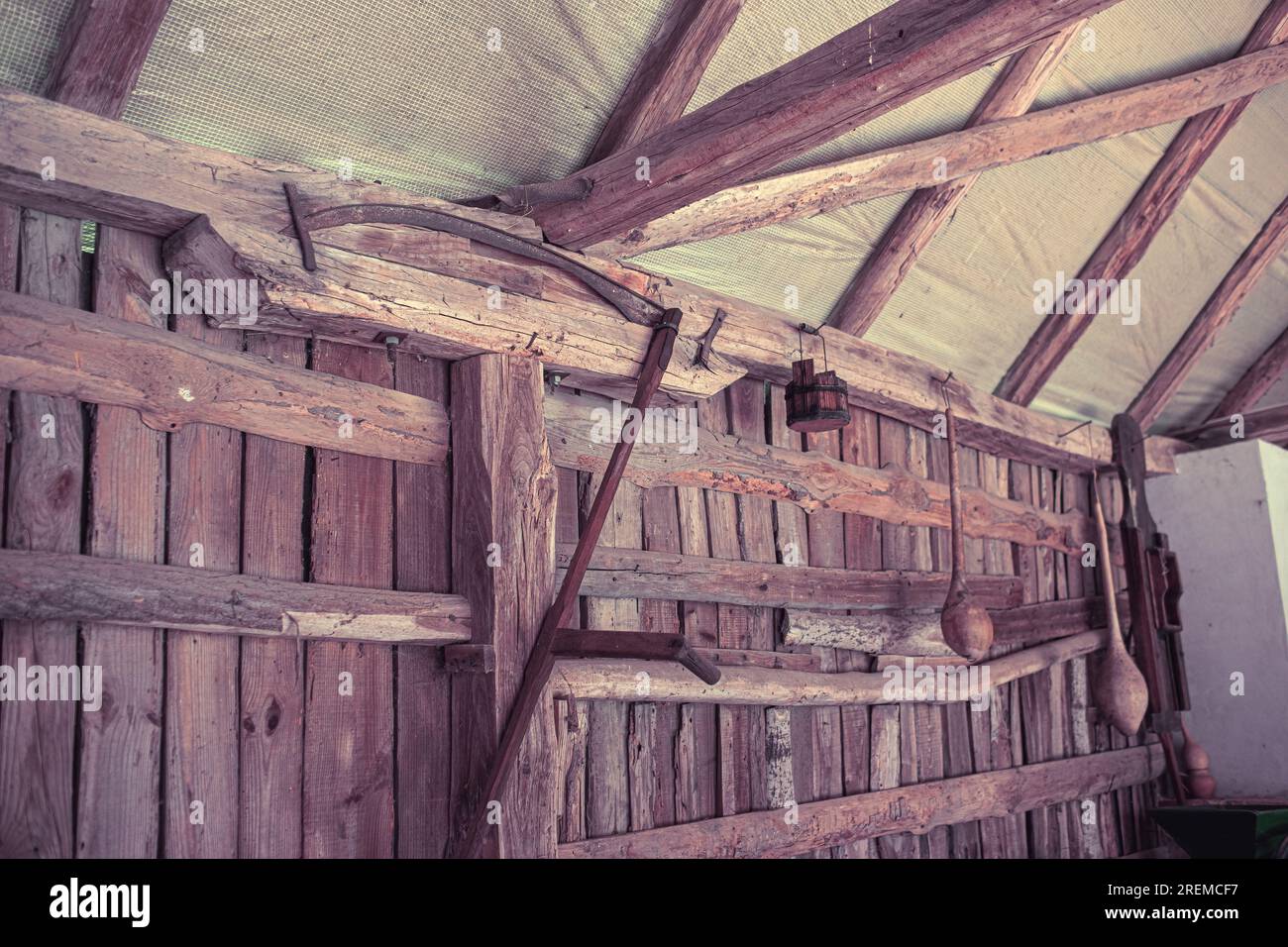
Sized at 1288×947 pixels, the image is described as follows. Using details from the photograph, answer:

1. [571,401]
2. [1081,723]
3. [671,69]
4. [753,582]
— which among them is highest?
[671,69]

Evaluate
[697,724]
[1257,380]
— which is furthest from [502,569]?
[1257,380]

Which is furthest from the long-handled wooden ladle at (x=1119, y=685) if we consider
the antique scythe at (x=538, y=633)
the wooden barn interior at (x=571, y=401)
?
the antique scythe at (x=538, y=633)

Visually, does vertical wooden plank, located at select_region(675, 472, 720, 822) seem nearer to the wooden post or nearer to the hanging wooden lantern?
the hanging wooden lantern

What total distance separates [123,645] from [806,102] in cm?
199

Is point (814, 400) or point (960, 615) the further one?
point (960, 615)

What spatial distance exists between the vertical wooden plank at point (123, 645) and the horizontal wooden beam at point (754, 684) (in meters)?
1.08

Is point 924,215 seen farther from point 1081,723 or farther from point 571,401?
point 1081,723

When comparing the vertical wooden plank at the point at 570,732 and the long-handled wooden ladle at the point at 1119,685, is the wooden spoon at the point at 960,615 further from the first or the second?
the vertical wooden plank at the point at 570,732

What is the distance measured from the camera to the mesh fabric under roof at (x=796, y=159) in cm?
283

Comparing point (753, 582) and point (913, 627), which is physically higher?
point (753, 582)

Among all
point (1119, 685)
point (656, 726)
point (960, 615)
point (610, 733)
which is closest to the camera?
point (610, 733)

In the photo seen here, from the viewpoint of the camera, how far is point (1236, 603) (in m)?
5.88

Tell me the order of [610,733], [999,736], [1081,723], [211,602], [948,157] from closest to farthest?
[211,602], [610,733], [948,157], [999,736], [1081,723]
